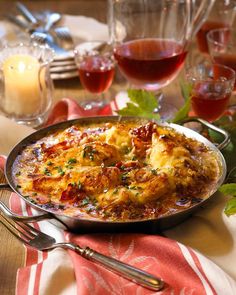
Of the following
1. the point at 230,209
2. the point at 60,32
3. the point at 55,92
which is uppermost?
the point at 230,209

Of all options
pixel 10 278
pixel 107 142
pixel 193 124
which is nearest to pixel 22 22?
pixel 193 124

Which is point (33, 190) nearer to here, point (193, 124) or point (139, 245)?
point (139, 245)

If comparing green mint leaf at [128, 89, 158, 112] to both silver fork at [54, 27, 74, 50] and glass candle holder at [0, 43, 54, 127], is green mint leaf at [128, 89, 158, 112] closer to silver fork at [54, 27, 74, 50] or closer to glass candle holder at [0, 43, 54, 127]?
glass candle holder at [0, 43, 54, 127]

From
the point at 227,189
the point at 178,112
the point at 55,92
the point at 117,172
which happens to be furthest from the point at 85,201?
the point at 55,92

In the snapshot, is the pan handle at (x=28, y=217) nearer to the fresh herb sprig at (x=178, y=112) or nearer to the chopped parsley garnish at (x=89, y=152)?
the chopped parsley garnish at (x=89, y=152)

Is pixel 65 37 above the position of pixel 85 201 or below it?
below

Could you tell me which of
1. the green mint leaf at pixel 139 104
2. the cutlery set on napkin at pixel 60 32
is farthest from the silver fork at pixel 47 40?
the green mint leaf at pixel 139 104

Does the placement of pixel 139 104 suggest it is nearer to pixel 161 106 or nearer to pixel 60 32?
pixel 161 106

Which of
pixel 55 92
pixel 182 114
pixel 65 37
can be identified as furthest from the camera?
pixel 65 37
